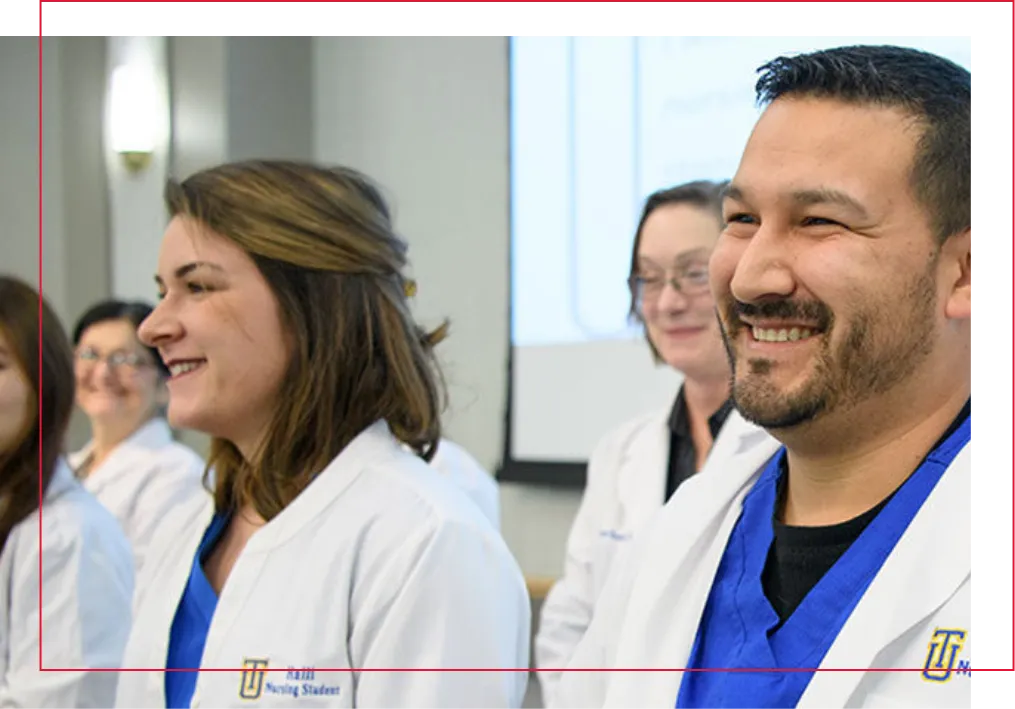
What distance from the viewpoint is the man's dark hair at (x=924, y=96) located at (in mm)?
639

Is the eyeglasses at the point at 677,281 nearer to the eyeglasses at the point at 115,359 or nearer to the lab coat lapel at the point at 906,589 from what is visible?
the lab coat lapel at the point at 906,589

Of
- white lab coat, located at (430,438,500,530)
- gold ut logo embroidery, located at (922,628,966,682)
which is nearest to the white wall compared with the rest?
white lab coat, located at (430,438,500,530)

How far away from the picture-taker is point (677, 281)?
0.92 meters

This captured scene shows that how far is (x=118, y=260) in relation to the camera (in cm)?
98

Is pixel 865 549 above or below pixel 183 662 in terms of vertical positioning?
above

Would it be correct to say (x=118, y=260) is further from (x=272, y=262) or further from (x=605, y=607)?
(x=605, y=607)

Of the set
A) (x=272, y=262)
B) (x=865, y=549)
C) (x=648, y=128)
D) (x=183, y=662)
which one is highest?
(x=648, y=128)

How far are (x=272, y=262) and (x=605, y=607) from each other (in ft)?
1.15

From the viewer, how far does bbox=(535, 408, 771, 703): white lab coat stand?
3.44 feet

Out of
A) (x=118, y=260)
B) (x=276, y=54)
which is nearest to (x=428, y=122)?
(x=276, y=54)

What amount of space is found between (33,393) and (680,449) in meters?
0.58

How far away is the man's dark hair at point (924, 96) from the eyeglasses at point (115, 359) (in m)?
0.71

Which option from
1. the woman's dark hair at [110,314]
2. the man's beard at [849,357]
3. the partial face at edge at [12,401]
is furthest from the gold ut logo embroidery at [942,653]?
the partial face at edge at [12,401]

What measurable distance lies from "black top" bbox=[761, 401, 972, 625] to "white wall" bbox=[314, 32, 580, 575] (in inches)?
12.9
